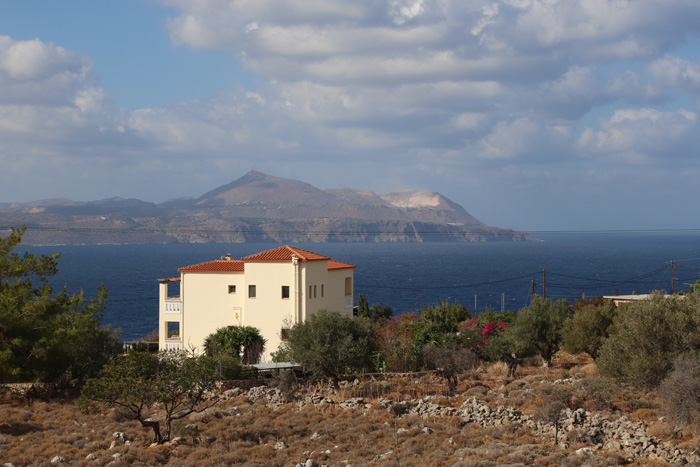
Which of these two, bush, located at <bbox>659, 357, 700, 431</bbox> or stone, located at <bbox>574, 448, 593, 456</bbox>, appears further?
bush, located at <bbox>659, 357, 700, 431</bbox>

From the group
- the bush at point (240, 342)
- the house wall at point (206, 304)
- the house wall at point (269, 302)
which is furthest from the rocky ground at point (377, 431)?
the house wall at point (206, 304)

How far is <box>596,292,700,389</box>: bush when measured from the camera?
21.3m

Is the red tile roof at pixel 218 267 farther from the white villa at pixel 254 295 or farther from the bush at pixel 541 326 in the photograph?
the bush at pixel 541 326

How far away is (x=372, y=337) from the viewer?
29250 mm

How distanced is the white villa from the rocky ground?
1014 cm

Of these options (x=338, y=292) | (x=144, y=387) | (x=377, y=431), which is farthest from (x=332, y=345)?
(x=338, y=292)

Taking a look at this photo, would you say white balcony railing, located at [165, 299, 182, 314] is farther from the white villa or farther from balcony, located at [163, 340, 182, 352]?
balcony, located at [163, 340, 182, 352]

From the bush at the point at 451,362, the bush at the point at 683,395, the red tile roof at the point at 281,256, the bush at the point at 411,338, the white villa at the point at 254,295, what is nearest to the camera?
the bush at the point at 683,395

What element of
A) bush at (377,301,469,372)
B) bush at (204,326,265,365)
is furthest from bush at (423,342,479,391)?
bush at (204,326,265,365)

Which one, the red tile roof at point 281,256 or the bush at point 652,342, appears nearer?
the bush at point 652,342

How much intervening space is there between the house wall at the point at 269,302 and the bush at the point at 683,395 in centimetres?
2113

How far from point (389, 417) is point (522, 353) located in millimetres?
14979

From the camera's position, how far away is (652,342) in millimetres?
21688

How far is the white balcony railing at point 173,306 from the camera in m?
39.2
